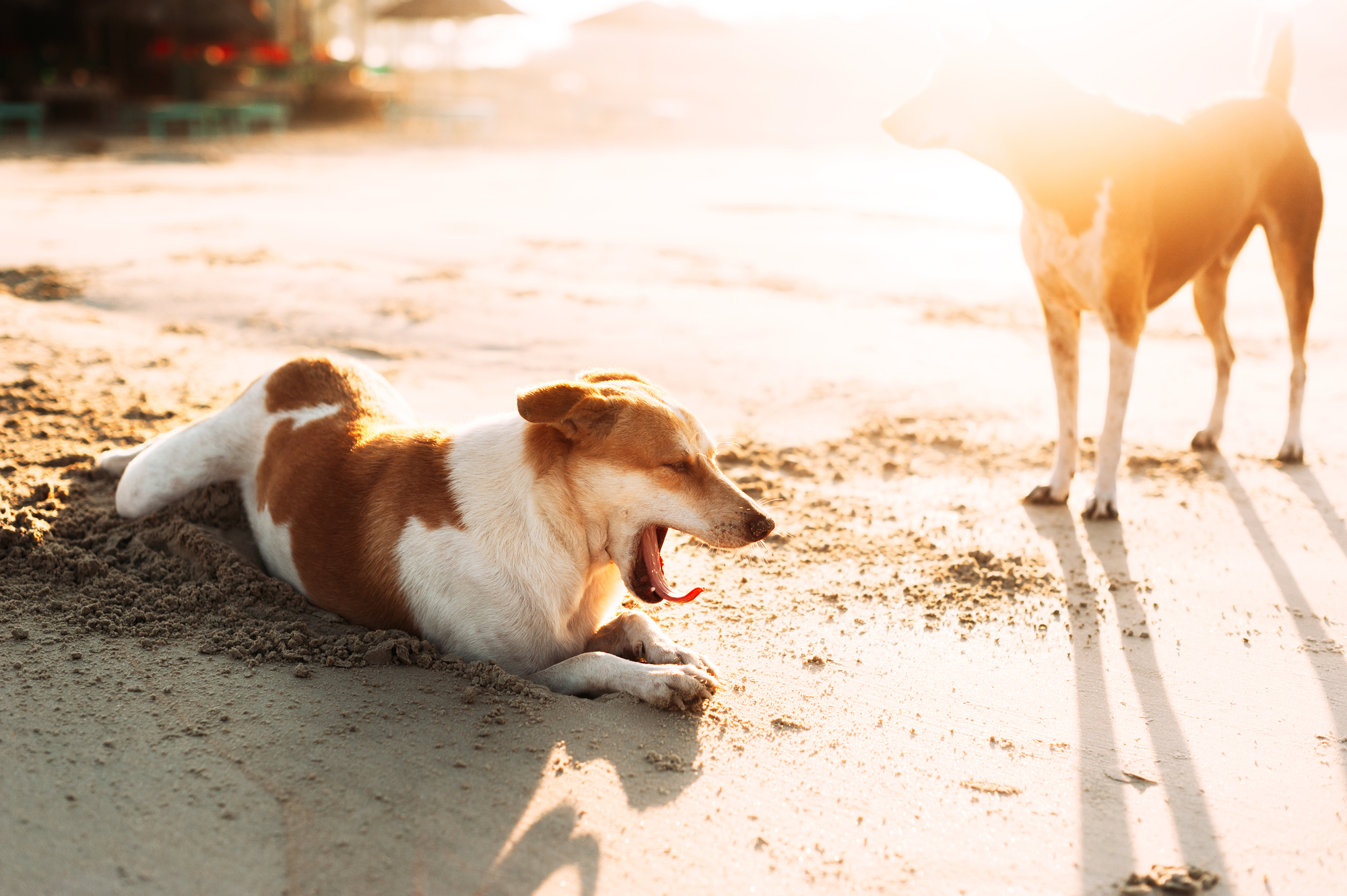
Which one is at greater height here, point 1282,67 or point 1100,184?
point 1282,67

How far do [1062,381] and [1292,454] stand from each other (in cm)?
155

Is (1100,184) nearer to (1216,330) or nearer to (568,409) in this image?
(1216,330)

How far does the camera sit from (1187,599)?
4109mm

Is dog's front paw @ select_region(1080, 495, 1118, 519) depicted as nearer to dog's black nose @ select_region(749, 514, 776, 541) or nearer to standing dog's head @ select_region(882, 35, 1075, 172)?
standing dog's head @ select_region(882, 35, 1075, 172)

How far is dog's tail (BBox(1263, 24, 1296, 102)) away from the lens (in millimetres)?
5980

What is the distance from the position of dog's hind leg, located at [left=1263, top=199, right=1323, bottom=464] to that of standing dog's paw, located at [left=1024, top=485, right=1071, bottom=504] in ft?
5.14

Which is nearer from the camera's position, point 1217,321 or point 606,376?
point 606,376

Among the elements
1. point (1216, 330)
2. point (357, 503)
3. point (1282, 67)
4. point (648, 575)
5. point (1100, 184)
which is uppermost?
point (1282, 67)

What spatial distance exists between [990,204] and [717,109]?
22695 millimetres

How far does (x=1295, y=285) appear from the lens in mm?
5645

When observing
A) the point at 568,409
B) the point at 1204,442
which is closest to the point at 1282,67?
the point at 1204,442

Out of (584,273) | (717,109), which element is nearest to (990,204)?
(584,273)

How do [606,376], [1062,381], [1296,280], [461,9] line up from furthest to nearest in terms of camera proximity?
[461,9], [1296,280], [1062,381], [606,376]

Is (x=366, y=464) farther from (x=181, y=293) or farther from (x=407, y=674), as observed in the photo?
(x=181, y=293)
